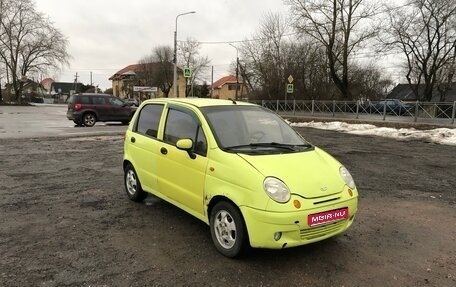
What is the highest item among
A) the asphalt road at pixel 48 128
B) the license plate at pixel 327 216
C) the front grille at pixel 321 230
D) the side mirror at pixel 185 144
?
the side mirror at pixel 185 144

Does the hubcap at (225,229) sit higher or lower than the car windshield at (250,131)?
lower

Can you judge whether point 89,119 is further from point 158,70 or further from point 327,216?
point 158,70

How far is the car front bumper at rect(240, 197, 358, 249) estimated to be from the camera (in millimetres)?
3746

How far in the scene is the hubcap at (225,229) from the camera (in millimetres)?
4117

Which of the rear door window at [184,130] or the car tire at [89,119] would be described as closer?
the rear door window at [184,130]

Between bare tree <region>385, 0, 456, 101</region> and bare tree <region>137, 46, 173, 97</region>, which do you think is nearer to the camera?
bare tree <region>385, 0, 456, 101</region>

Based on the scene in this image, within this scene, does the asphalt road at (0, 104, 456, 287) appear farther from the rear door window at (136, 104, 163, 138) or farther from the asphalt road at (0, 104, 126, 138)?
the asphalt road at (0, 104, 126, 138)

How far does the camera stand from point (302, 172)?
408cm

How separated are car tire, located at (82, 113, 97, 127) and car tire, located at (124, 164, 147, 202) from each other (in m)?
16.0

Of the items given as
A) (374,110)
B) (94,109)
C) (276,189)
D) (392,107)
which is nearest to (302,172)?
(276,189)

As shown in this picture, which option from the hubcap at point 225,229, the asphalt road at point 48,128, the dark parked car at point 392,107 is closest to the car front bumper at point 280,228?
the hubcap at point 225,229

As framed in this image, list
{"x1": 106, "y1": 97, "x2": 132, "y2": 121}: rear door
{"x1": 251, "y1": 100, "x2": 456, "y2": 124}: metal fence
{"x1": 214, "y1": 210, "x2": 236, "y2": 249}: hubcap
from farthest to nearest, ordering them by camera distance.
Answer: {"x1": 106, "y1": 97, "x2": 132, "y2": 121}: rear door
{"x1": 251, "y1": 100, "x2": 456, "y2": 124}: metal fence
{"x1": 214, "y1": 210, "x2": 236, "y2": 249}: hubcap

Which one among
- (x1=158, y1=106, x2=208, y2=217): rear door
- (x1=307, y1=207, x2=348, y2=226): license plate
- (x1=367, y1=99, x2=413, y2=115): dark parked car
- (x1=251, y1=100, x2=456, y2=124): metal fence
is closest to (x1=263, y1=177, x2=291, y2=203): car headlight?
(x1=307, y1=207, x2=348, y2=226): license plate

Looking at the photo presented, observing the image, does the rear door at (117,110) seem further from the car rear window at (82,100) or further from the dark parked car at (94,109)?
the car rear window at (82,100)
